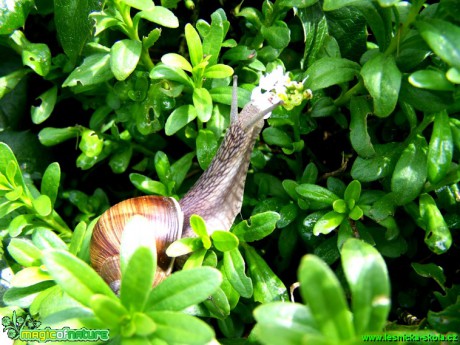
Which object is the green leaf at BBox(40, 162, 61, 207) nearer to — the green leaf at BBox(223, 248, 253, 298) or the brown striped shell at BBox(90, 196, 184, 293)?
the brown striped shell at BBox(90, 196, 184, 293)

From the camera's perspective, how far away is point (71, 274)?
138 centimetres

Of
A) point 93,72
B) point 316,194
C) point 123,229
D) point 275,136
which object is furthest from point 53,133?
point 316,194

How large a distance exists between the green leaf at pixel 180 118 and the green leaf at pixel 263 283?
0.61 meters

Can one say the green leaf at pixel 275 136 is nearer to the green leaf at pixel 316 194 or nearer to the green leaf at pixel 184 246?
the green leaf at pixel 316 194

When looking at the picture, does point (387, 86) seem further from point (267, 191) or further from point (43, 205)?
point (43, 205)

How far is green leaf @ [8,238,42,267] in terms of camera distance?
6.20 feet

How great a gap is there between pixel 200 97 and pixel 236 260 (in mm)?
731

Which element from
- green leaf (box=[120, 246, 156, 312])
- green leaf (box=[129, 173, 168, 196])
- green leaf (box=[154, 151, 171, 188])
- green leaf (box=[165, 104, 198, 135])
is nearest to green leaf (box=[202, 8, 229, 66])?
green leaf (box=[165, 104, 198, 135])

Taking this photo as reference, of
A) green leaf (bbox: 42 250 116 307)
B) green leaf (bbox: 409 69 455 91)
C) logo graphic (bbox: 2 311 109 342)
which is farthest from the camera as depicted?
green leaf (bbox: 409 69 455 91)

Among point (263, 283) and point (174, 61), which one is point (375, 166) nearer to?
point (263, 283)

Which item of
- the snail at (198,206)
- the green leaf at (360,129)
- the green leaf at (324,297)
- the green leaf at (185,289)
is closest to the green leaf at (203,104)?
the snail at (198,206)

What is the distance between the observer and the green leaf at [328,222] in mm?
1938

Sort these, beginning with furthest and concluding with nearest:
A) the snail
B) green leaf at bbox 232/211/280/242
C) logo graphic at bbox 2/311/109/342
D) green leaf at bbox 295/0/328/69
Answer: green leaf at bbox 295/0/328/69 < the snail < green leaf at bbox 232/211/280/242 < logo graphic at bbox 2/311/109/342

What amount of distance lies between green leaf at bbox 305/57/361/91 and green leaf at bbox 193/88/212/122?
0.44 m
